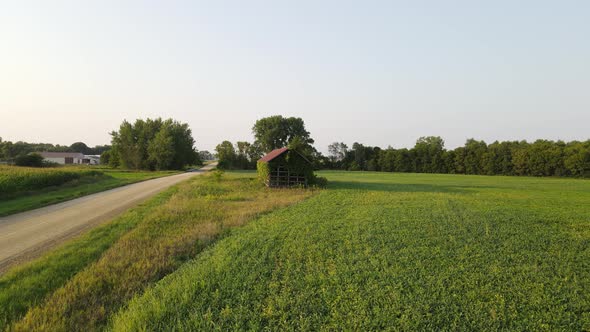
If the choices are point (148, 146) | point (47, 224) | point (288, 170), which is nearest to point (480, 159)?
point (288, 170)

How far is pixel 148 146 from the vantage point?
60.8m

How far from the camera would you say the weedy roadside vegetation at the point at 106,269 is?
5.06 m

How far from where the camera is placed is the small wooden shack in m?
28.5

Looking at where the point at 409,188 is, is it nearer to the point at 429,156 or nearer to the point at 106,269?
the point at 106,269

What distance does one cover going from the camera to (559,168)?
57.8 metres

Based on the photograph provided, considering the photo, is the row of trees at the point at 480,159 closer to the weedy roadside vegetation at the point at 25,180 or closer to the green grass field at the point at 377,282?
the green grass field at the point at 377,282

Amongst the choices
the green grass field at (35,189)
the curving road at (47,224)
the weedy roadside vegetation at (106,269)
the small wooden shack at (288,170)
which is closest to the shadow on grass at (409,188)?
the small wooden shack at (288,170)

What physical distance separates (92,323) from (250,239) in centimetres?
486

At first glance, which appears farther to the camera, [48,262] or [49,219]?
[49,219]

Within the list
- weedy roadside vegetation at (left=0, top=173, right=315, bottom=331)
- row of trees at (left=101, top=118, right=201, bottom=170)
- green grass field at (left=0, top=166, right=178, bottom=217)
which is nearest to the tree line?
row of trees at (left=101, top=118, right=201, bottom=170)

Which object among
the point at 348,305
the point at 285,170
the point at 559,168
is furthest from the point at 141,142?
the point at 559,168

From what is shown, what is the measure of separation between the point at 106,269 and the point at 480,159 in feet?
262

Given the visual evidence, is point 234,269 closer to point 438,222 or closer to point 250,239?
point 250,239

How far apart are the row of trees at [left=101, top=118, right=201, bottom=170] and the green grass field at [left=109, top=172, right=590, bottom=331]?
54.8m
